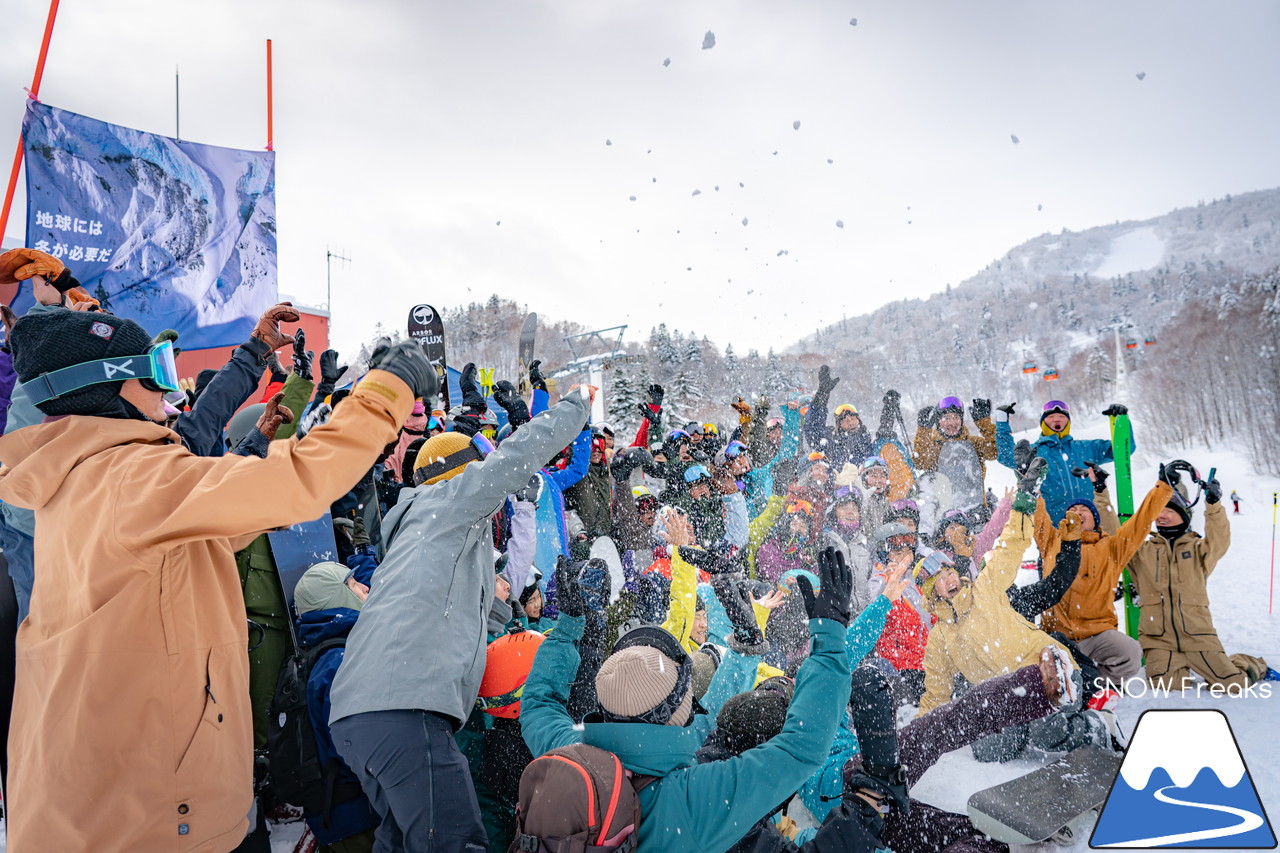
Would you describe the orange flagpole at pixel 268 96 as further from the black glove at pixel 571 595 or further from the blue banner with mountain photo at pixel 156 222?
the black glove at pixel 571 595

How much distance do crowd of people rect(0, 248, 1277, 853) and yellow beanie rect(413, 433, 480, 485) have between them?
13 millimetres

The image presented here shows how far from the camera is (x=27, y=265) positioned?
2869 millimetres

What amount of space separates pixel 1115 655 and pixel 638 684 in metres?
3.99

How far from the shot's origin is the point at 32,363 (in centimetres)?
164

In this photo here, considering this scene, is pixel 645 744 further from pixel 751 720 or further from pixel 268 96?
pixel 268 96

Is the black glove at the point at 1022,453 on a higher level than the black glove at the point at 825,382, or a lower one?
lower

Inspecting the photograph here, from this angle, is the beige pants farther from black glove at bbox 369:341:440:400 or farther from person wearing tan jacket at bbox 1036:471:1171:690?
black glove at bbox 369:341:440:400

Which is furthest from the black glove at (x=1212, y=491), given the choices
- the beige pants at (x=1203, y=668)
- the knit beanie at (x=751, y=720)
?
the knit beanie at (x=751, y=720)

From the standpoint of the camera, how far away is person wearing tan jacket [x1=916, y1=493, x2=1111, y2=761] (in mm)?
3500

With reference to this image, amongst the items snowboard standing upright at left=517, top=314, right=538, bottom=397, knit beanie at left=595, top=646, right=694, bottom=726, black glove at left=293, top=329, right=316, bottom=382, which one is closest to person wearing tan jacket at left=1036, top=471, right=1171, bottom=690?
knit beanie at left=595, top=646, right=694, bottom=726

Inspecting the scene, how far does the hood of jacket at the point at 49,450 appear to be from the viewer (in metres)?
1.56

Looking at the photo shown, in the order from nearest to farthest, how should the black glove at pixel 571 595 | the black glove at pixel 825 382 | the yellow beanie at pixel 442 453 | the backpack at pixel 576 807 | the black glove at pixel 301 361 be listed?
the backpack at pixel 576 807 < the black glove at pixel 571 595 < the yellow beanie at pixel 442 453 < the black glove at pixel 301 361 < the black glove at pixel 825 382

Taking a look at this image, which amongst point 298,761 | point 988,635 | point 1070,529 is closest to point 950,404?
point 1070,529

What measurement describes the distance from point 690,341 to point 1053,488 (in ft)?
106
